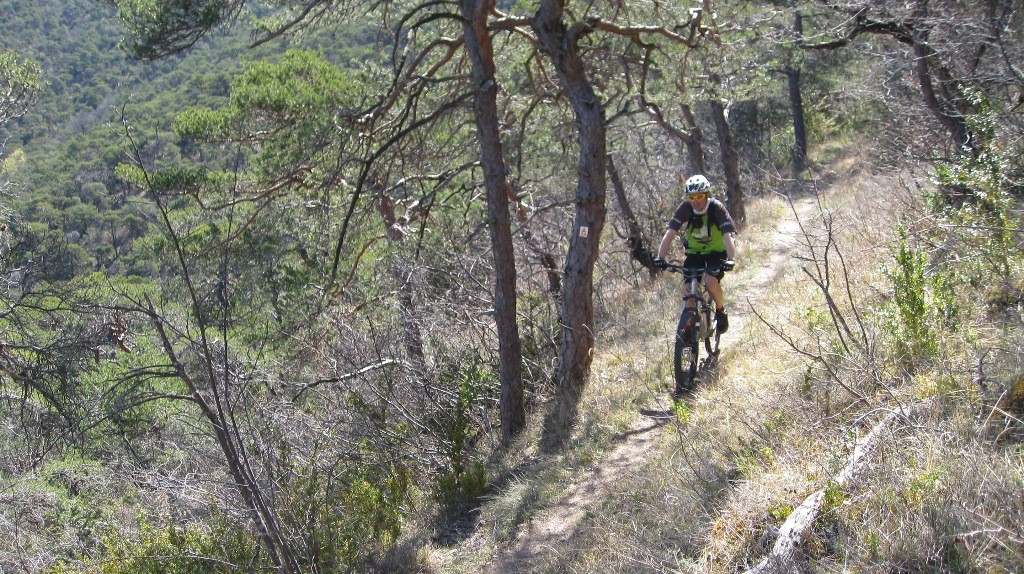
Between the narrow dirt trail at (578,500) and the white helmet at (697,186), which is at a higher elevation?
the white helmet at (697,186)

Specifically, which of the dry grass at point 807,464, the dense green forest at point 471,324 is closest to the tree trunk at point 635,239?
the dense green forest at point 471,324

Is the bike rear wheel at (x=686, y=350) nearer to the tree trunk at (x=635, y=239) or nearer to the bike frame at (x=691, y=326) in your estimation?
the bike frame at (x=691, y=326)

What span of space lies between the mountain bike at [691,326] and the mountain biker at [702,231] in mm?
46

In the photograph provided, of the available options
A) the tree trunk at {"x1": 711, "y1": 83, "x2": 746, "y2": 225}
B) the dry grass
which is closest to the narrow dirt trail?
the dry grass

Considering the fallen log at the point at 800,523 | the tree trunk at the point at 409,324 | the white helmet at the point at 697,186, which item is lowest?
the fallen log at the point at 800,523

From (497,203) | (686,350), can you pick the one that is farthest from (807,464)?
(497,203)

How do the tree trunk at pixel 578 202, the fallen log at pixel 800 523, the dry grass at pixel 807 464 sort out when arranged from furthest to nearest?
the tree trunk at pixel 578 202, the fallen log at pixel 800 523, the dry grass at pixel 807 464

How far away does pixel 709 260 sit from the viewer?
677cm

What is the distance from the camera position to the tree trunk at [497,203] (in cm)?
667

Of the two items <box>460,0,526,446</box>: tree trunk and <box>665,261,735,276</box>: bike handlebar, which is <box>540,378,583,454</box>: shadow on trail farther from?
<box>665,261,735,276</box>: bike handlebar

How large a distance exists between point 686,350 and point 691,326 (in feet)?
0.69

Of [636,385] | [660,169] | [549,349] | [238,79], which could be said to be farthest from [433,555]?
[660,169]

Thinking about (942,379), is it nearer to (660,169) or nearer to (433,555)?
(433,555)

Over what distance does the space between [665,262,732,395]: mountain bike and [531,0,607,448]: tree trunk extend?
0.90m
